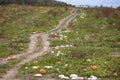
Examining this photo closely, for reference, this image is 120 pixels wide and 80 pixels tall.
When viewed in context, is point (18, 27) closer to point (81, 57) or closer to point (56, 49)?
→ point (56, 49)

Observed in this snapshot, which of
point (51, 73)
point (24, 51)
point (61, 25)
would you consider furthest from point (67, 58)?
point (61, 25)

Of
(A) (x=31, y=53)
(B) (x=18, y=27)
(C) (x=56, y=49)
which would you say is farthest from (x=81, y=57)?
(B) (x=18, y=27)

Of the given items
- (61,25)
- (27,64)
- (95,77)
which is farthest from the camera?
(61,25)

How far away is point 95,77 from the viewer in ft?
54.7

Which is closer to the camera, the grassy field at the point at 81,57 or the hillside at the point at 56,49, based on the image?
the hillside at the point at 56,49

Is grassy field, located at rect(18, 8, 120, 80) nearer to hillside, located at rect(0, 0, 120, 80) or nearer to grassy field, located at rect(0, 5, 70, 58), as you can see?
hillside, located at rect(0, 0, 120, 80)

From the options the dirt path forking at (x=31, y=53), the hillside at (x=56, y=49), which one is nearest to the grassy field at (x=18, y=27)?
the hillside at (x=56, y=49)

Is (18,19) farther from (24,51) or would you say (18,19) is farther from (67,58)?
(67,58)

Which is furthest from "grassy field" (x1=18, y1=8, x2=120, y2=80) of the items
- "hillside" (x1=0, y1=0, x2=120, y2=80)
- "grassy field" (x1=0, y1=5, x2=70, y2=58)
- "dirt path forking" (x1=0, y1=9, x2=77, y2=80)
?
"grassy field" (x1=0, y1=5, x2=70, y2=58)

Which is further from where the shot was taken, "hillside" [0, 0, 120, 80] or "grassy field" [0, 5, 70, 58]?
"grassy field" [0, 5, 70, 58]

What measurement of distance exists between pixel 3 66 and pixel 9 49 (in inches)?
219

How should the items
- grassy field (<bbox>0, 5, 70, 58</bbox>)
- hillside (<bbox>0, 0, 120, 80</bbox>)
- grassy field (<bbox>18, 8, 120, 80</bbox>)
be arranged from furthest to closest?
grassy field (<bbox>0, 5, 70, 58</bbox>) < grassy field (<bbox>18, 8, 120, 80</bbox>) < hillside (<bbox>0, 0, 120, 80</bbox>)

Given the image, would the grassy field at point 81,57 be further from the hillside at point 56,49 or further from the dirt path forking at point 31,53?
the dirt path forking at point 31,53

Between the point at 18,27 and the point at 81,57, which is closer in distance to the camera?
the point at 81,57
